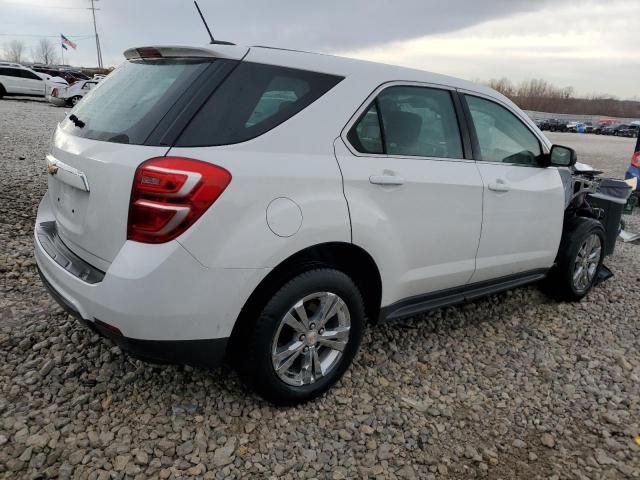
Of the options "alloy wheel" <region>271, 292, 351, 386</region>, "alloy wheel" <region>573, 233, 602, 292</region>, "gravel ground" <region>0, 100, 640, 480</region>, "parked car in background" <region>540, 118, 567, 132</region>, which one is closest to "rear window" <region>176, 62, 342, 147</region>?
"alloy wheel" <region>271, 292, 351, 386</region>

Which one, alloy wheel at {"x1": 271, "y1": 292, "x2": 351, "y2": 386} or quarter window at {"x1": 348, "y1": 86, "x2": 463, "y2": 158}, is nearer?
alloy wheel at {"x1": 271, "y1": 292, "x2": 351, "y2": 386}

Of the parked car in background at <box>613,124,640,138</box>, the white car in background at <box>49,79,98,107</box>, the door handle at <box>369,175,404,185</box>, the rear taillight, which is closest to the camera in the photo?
the rear taillight

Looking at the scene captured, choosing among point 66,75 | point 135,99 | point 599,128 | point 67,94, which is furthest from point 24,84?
point 599,128

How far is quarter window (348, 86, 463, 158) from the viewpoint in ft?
8.83

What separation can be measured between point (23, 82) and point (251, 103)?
2720 cm

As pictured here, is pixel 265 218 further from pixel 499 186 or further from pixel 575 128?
pixel 575 128

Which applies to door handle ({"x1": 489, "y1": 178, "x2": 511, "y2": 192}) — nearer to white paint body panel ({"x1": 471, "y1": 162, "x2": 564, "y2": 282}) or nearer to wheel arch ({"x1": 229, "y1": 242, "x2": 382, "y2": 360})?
white paint body panel ({"x1": 471, "y1": 162, "x2": 564, "y2": 282})

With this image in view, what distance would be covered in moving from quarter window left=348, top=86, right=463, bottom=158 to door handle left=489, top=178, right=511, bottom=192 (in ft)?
1.00

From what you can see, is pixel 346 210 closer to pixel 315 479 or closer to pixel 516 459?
pixel 315 479

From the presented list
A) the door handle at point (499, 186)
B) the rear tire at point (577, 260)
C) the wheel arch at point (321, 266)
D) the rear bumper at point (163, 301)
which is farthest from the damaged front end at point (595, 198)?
the rear bumper at point (163, 301)

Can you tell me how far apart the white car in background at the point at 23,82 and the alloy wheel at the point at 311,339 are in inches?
1039

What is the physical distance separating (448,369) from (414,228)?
995 millimetres

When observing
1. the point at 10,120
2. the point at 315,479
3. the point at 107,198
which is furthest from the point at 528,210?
the point at 10,120

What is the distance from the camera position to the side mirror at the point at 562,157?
3689 millimetres
